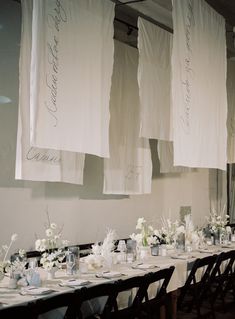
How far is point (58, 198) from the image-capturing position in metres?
6.91

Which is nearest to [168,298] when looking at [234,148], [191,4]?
[191,4]

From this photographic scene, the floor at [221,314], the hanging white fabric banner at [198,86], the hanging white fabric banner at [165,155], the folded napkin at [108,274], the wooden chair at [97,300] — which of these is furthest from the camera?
the hanging white fabric banner at [165,155]

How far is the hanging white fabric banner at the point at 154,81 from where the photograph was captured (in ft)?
21.1

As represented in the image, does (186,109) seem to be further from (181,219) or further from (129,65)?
(181,219)

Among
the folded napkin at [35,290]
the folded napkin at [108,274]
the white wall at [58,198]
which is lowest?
the folded napkin at [35,290]

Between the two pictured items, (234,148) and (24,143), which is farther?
(234,148)

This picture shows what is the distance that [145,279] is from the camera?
445cm

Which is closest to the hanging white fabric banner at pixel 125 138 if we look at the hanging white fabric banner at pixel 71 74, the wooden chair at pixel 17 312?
the hanging white fabric banner at pixel 71 74

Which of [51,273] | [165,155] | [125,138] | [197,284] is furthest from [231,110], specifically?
[51,273]

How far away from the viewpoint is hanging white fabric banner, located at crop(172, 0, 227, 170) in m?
6.02

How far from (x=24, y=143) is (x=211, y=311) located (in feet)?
9.62

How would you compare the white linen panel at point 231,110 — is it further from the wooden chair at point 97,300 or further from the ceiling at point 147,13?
the wooden chair at point 97,300

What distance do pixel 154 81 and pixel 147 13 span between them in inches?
64.1

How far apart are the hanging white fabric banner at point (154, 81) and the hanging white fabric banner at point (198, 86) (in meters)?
0.56
